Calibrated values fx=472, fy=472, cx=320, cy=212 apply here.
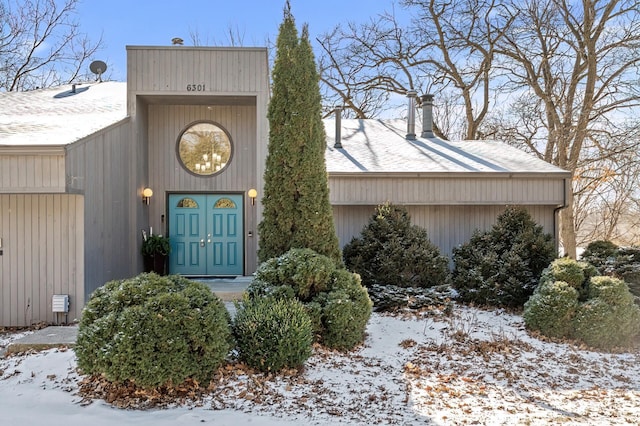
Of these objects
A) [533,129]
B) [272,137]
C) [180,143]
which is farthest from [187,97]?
[533,129]

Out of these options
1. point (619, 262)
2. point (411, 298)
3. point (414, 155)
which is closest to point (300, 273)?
point (411, 298)

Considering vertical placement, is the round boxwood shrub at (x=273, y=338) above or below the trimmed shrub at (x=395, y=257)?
below

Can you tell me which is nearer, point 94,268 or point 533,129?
point 94,268

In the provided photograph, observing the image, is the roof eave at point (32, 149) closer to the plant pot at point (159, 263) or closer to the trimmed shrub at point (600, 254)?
the plant pot at point (159, 263)

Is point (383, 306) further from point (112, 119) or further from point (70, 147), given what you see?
point (112, 119)

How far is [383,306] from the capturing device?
26.0ft

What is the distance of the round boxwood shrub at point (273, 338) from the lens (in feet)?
16.6

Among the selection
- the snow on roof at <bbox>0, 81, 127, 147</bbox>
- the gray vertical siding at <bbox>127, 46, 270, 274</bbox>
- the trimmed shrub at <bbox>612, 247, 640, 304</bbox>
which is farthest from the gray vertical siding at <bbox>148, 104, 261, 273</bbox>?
the trimmed shrub at <bbox>612, 247, 640, 304</bbox>

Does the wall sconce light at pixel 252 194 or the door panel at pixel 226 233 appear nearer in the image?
the wall sconce light at pixel 252 194

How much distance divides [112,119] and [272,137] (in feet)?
11.0

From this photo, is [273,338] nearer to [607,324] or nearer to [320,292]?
[320,292]

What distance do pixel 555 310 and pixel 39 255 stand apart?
7750mm

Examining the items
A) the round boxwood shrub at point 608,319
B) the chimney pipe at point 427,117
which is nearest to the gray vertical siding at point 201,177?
the chimney pipe at point 427,117

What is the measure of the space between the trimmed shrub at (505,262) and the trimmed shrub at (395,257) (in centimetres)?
48
